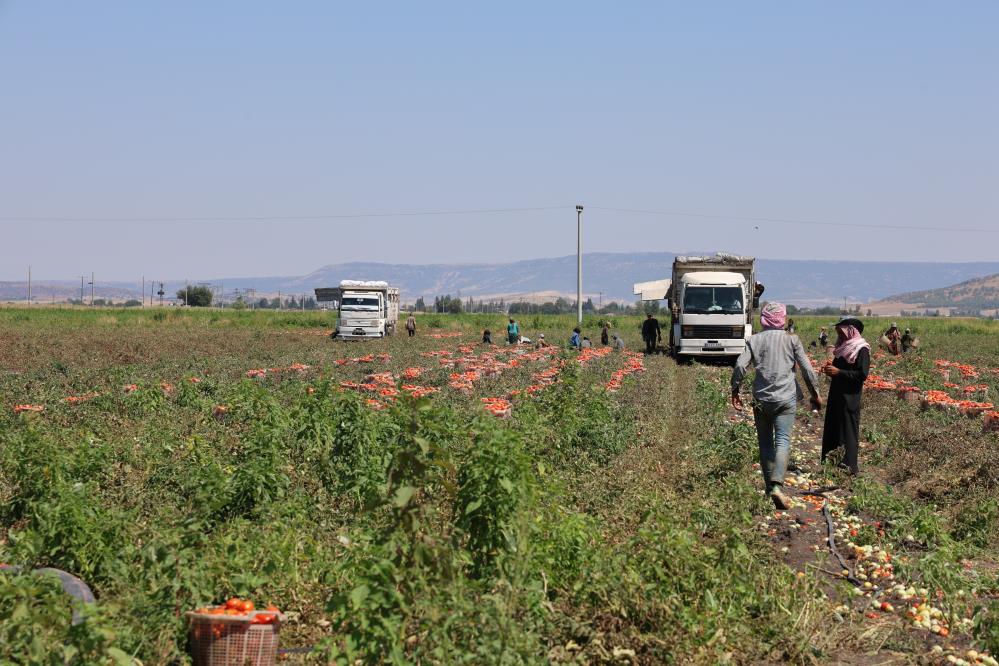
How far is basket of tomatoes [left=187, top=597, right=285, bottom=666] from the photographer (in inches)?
239

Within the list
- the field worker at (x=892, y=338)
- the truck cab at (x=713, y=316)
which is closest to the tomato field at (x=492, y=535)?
the field worker at (x=892, y=338)

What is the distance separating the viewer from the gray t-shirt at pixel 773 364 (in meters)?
11.4

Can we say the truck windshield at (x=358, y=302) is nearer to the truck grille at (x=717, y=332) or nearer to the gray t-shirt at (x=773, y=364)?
the truck grille at (x=717, y=332)

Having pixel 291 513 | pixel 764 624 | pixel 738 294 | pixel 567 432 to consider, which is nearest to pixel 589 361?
pixel 738 294

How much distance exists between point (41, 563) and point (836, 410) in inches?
366

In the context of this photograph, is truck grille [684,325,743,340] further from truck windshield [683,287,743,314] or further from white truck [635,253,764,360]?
truck windshield [683,287,743,314]

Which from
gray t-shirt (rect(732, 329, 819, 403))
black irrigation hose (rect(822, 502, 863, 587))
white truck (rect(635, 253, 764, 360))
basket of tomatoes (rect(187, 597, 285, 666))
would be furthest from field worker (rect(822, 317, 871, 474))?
white truck (rect(635, 253, 764, 360))

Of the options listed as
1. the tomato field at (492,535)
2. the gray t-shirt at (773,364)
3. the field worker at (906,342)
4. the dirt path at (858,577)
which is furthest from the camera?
the field worker at (906,342)

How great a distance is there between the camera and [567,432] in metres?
13.3

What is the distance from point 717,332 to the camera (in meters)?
33.9

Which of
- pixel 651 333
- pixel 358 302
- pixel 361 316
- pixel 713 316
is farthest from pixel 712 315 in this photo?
pixel 358 302

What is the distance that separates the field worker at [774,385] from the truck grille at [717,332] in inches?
884

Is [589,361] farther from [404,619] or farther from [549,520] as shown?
[404,619]

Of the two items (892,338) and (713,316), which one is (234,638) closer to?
(713,316)
